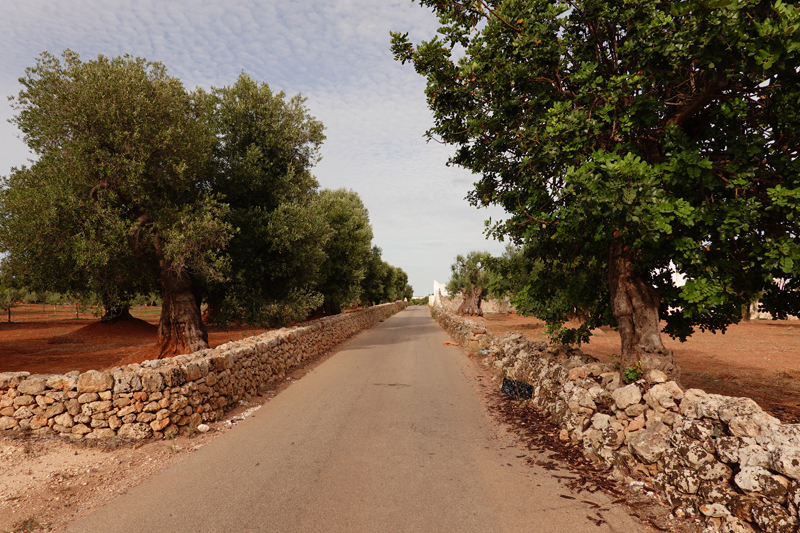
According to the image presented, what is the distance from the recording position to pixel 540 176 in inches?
277

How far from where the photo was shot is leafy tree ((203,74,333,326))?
1514 centimetres

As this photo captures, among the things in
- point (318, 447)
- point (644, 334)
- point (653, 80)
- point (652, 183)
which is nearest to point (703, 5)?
point (653, 80)

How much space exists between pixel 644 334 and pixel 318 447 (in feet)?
Result: 19.6

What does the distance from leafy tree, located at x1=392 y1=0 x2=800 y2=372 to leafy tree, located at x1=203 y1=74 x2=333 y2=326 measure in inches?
357

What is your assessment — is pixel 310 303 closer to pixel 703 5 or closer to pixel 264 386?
pixel 264 386

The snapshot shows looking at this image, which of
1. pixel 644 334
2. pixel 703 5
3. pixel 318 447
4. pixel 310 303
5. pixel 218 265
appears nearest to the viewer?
pixel 703 5

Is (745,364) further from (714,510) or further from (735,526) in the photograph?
(735,526)

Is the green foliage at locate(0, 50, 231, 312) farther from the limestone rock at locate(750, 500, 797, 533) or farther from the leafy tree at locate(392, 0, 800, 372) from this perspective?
the limestone rock at locate(750, 500, 797, 533)

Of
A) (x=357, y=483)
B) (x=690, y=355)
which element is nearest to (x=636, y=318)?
(x=357, y=483)

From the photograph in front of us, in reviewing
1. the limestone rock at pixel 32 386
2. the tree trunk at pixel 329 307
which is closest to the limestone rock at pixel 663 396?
the limestone rock at pixel 32 386

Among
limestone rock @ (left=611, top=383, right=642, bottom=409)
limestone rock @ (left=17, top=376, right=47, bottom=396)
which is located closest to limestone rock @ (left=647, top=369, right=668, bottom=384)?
limestone rock @ (left=611, top=383, right=642, bottom=409)

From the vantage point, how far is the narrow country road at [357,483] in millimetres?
4391

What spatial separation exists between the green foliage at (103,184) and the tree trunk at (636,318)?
1079 centimetres

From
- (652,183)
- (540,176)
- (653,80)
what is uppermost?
(653,80)
